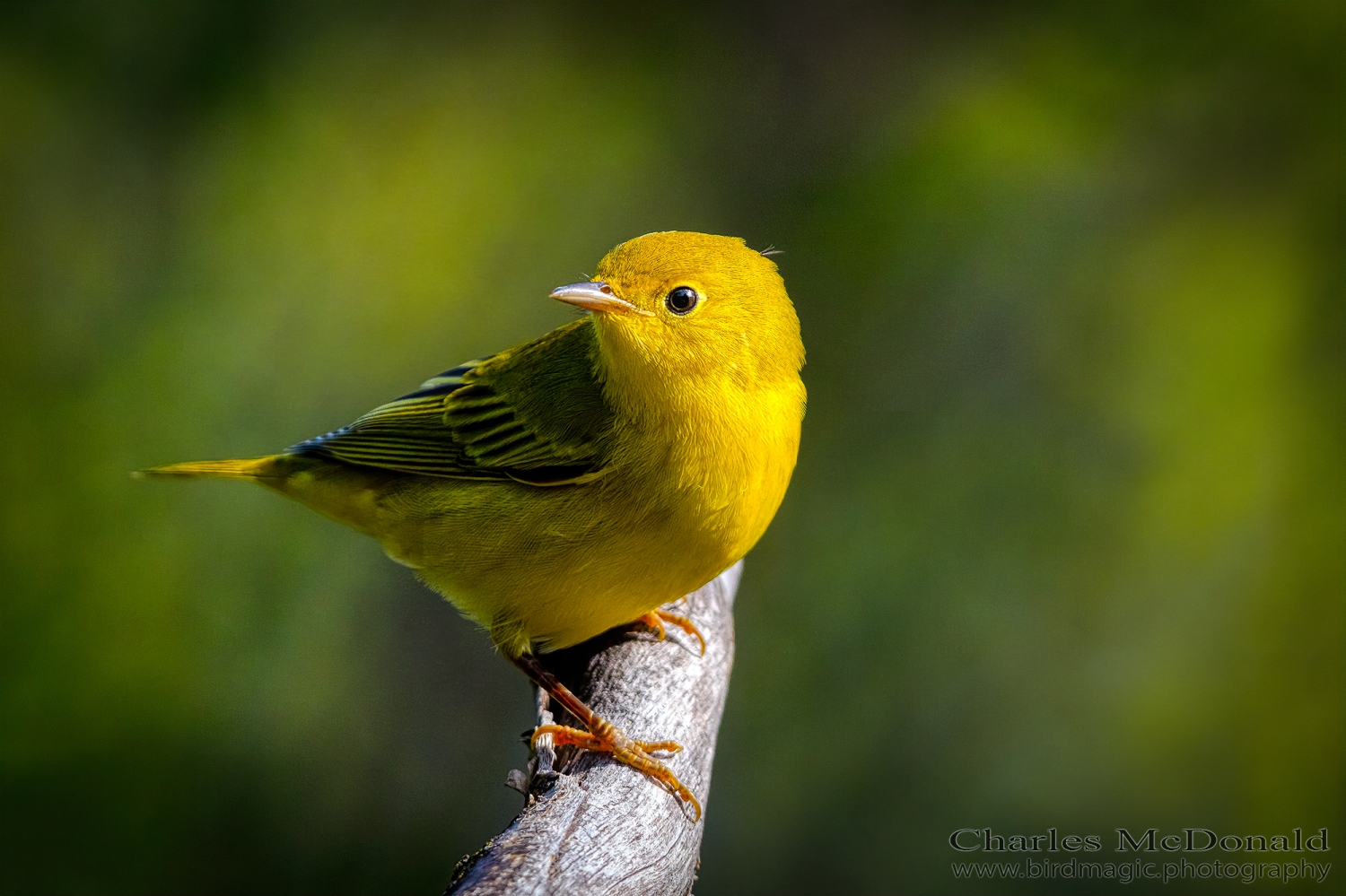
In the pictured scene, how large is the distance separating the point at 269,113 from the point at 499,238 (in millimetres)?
1234

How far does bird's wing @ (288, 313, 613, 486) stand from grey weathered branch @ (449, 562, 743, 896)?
68 centimetres

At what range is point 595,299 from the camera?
9.63 feet

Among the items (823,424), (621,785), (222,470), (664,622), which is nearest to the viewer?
(621,785)

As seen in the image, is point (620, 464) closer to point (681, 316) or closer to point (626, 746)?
point (681, 316)

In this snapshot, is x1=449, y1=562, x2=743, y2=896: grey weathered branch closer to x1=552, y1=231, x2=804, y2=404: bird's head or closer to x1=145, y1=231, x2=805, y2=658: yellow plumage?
x1=145, y1=231, x2=805, y2=658: yellow plumage

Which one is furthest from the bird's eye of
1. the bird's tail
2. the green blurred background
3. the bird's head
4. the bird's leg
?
the green blurred background

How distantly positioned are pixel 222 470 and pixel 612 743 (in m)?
1.84

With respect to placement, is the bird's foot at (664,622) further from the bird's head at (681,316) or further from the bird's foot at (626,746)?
the bird's head at (681,316)

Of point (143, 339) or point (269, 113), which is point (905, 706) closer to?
point (143, 339)

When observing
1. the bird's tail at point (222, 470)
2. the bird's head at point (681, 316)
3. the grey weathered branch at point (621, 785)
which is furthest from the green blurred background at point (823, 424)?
the bird's head at point (681, 316)

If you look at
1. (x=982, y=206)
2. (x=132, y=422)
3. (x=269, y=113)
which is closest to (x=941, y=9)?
(x=982, y=206)

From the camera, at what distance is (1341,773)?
483 cm

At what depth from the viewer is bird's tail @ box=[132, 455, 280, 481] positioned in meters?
3.84

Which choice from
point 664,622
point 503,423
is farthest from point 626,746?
point 503,423
